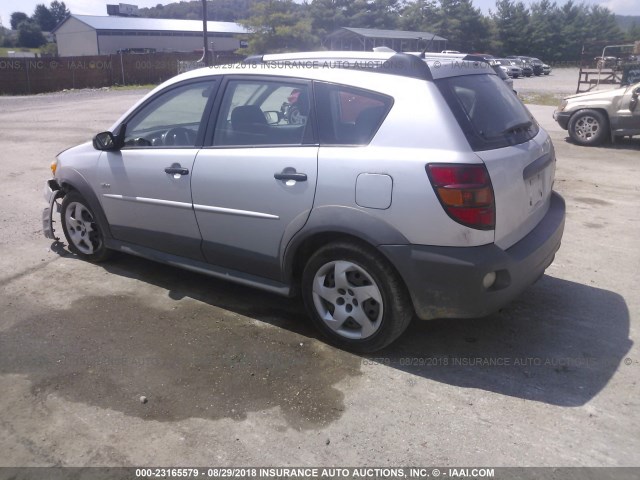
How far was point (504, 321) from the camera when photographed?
421 cm

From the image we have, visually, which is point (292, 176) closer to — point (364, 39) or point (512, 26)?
→ point (364, 39)

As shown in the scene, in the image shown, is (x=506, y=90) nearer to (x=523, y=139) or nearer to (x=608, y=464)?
(x=523, y=139)

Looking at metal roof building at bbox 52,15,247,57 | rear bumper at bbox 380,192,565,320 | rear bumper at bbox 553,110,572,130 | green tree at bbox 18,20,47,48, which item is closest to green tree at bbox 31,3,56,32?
green tree at bbox 18,20,47,48

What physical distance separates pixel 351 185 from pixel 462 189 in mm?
654

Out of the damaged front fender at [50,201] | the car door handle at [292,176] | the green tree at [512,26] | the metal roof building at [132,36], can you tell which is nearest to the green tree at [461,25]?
the green tree at [512,26]

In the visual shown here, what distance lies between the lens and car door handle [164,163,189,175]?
4230 millimetres

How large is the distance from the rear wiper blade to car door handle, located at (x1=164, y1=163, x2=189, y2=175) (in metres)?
2.23

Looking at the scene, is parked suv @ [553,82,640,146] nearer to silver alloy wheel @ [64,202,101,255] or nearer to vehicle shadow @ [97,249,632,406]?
vehicle shadow @ [97,249,632,406]

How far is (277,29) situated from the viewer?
3944cm

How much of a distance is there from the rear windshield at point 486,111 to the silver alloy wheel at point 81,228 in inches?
133

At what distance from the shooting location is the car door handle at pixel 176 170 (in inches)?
167

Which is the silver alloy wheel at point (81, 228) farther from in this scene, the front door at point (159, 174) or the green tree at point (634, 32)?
the green tree at point (634, 32)

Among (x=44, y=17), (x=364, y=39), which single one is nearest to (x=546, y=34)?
(x=364, y=39)

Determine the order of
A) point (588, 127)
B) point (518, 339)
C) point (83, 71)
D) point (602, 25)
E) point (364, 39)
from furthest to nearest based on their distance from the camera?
point (602, 25) < point (364, 39) < point (83, 71) < point (588, 127) < point (518, 339)
